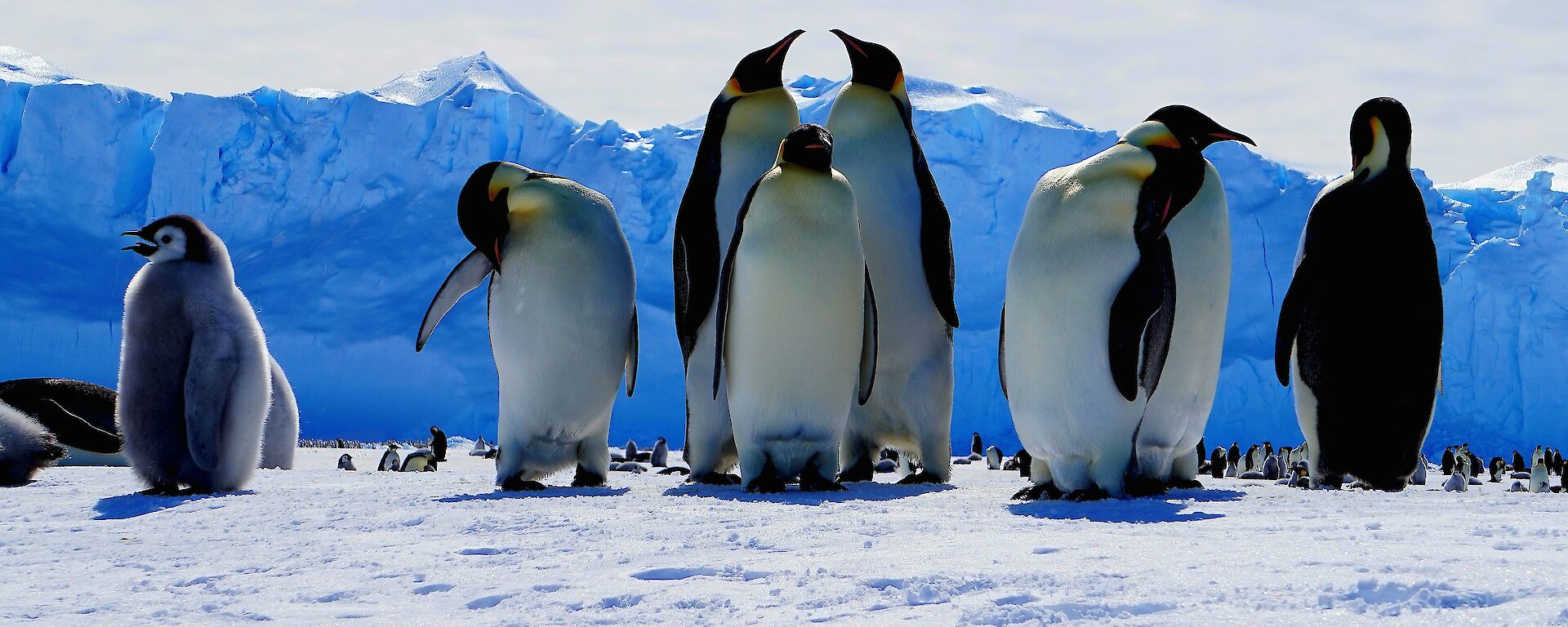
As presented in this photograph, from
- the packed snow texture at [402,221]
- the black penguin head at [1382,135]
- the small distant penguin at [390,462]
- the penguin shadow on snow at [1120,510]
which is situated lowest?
the penguin shadow on snow at [1120,510]

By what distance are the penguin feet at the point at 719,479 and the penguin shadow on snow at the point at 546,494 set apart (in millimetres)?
386

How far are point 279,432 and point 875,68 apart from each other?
Answer: 13.4 feet

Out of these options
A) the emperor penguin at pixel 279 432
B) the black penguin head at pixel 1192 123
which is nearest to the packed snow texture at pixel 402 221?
the emperor penguin at pixel 279 432

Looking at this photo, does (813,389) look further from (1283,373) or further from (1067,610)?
(1067,610)

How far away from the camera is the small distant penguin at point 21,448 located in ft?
16.3

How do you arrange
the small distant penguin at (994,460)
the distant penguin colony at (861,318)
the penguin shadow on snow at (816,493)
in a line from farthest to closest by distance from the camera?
the small distant penguin at (994,460)
the penguin shadow on snow at (816,493)
the distant penguin colony at (861,318)

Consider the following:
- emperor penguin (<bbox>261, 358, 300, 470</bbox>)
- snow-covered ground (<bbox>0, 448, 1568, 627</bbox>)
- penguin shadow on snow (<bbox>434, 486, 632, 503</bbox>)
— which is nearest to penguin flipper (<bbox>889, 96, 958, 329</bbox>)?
snow-covered ground (<bbox>0, 448, 1568, 627</bbox>)

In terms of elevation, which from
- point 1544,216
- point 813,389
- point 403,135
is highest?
point 403,135

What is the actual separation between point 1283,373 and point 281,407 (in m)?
5.30

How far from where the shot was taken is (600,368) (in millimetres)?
4473

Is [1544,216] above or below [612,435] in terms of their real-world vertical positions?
above

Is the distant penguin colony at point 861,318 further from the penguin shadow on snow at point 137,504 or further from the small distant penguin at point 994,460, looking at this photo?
the small distant penguin at point 994,460

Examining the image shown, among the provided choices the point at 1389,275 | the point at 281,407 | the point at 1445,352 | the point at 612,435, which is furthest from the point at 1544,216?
the point at 281,407

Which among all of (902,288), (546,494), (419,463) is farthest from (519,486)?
(419,463)
